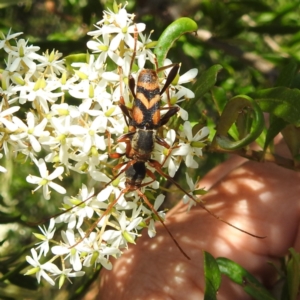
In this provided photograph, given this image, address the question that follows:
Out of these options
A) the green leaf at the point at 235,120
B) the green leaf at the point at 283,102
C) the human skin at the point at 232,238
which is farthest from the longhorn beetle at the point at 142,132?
the human skin at the point at 232,238

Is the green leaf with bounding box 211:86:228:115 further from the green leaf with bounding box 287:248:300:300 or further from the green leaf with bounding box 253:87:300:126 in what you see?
the green leaf with bounding box 287:248:300:300

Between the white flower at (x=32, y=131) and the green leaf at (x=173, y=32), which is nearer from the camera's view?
the white flower at (x=32, y=131)

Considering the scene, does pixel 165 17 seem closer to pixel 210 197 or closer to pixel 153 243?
pixel 210 197

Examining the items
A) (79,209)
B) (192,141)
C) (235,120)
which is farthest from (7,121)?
(235,120)

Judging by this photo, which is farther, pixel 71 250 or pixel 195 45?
pixel 195 45

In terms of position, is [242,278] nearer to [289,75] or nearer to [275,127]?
[275,127]

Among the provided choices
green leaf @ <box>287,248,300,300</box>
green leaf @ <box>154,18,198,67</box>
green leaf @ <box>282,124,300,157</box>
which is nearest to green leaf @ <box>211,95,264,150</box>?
green leaf @ <box>282,124,300,157</box>

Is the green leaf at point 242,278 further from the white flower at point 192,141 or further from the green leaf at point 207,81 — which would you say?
the green leaf at point 207,81
